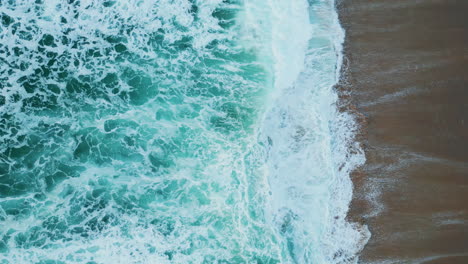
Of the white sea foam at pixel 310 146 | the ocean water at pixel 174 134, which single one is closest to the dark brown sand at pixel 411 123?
the white sea foam at pixel 310 146

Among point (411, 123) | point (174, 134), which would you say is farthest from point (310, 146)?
point (174, 134)

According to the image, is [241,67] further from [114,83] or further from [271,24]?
[114,83]

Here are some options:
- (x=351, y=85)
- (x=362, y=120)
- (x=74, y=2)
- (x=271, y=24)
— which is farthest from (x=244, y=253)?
(x=74, y=2)

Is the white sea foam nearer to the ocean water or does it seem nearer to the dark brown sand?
the ocean water

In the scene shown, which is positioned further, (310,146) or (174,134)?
(174,134)

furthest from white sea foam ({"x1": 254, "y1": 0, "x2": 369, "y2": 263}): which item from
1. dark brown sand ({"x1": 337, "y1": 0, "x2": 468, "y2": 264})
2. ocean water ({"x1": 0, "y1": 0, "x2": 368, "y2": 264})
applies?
dark brown sand ({"x1": 337, "y1": 0, "x2": 468, "y2": 264})

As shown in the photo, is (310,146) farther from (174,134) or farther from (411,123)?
(174,134)

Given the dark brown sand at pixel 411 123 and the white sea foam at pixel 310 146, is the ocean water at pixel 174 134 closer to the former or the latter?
the white sea foam at pixel 310 146
